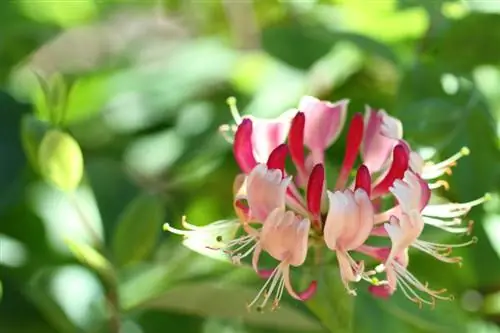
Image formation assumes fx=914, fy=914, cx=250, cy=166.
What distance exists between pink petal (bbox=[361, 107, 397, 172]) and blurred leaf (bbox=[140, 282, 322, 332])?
0.11 metres

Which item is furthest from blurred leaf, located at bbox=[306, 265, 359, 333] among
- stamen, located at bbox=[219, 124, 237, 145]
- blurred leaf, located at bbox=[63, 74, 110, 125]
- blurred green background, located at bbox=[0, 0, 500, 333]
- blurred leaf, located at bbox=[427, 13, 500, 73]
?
blurred leaf, located at bbox=[63, 74, 110, 125]

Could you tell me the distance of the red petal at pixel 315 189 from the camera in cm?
53

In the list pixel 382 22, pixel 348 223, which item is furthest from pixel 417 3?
pixel 348 223

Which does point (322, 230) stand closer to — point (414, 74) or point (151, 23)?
point (414, 74)

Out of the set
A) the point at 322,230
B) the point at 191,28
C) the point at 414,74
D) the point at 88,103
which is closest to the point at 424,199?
the point at 322,230

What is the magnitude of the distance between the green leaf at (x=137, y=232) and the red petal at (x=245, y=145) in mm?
120

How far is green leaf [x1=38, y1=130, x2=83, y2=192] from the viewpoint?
0.62 metres

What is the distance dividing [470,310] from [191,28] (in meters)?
0.58

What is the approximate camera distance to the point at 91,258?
0.60 m

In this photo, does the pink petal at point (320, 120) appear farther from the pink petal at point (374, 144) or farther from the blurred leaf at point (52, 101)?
the blurred leaf at point (52, 101)

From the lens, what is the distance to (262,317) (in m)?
0.60

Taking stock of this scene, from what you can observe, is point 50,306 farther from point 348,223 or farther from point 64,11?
point 64,11

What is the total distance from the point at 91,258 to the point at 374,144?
0.66 ft

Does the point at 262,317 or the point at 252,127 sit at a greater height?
the point at 252,127
